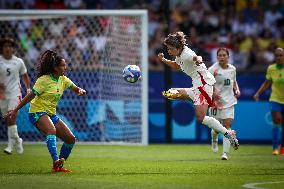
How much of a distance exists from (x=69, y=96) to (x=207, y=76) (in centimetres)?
746

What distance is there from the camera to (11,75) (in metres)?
17.4

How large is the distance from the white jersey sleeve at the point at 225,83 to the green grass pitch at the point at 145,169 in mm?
1111

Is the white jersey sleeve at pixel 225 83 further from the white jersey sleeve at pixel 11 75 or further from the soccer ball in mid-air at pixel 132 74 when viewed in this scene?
the white jersey sleeve at pixel 11 75

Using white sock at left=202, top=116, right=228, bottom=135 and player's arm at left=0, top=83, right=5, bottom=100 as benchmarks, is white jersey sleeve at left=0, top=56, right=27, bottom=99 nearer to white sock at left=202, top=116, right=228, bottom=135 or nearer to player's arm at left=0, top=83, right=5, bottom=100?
player's arm at left=0, top=83, right=5, bottom=100

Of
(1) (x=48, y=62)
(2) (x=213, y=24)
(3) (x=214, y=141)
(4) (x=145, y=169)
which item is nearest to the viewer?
(1) (x=48, y=62)

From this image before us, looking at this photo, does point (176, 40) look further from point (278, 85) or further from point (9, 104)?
point (278, 85)

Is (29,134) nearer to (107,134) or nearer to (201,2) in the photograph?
(107,134)

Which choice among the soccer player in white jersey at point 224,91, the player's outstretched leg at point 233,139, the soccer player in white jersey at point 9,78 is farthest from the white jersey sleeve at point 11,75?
the player's outstretched leg at point 233,139

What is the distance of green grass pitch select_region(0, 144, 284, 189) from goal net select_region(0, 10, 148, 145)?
2.45m

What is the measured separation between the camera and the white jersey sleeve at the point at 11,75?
17.4 metres

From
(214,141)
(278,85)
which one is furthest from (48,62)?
(278,85)

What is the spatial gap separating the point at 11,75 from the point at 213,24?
10041 millimetres

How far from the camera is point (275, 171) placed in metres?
13.2

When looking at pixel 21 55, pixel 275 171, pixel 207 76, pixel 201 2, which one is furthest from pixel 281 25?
pixel 275 171
